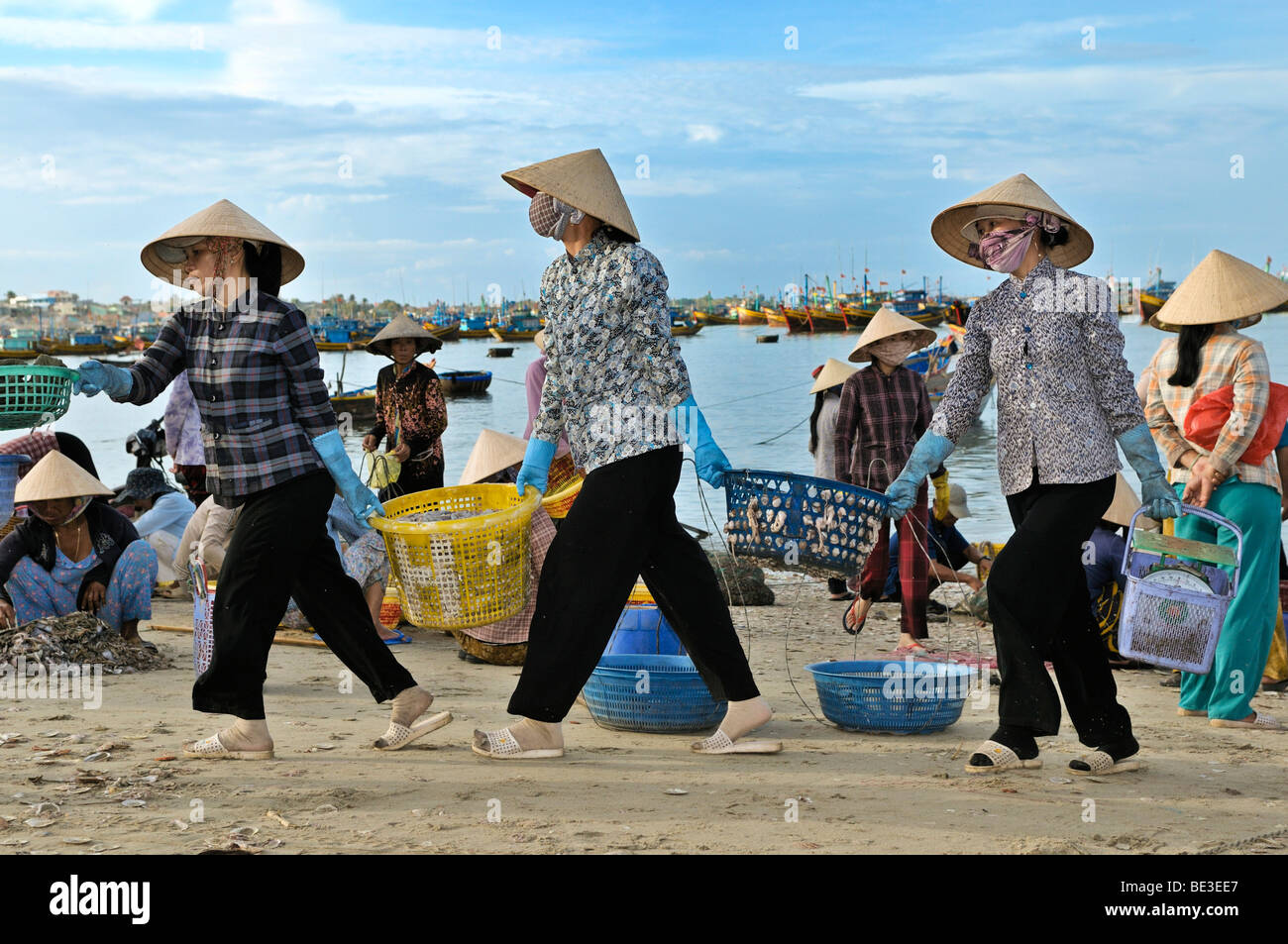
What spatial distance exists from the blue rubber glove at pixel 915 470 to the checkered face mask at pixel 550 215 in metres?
1.32

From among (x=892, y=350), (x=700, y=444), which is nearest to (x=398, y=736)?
(x=700, y=444)

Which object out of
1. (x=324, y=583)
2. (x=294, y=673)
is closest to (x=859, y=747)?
(x=324, y=583)

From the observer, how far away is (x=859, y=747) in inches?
183

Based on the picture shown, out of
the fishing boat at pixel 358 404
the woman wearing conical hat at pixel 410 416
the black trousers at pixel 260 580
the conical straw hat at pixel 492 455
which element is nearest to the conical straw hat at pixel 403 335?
the woman wearing conical hat at pixel 410 416

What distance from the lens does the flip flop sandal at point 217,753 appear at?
14.5ft

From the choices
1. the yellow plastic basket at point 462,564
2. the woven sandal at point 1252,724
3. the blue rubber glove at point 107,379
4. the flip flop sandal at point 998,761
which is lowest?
the woven sandal at point 1252,724

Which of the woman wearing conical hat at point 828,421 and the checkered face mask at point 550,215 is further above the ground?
the checkered face mask at point 550,215

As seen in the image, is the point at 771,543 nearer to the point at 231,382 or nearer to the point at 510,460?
the point at 231,382

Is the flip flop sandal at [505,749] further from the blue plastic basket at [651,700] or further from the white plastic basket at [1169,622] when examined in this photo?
the white plastic basket at [1169,622]

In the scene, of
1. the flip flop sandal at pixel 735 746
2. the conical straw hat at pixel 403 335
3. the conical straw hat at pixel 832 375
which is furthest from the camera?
the conical straw hat at pixel 832 375

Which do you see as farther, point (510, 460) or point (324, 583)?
point (510, 460)

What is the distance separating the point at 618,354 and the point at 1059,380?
1371 mm
